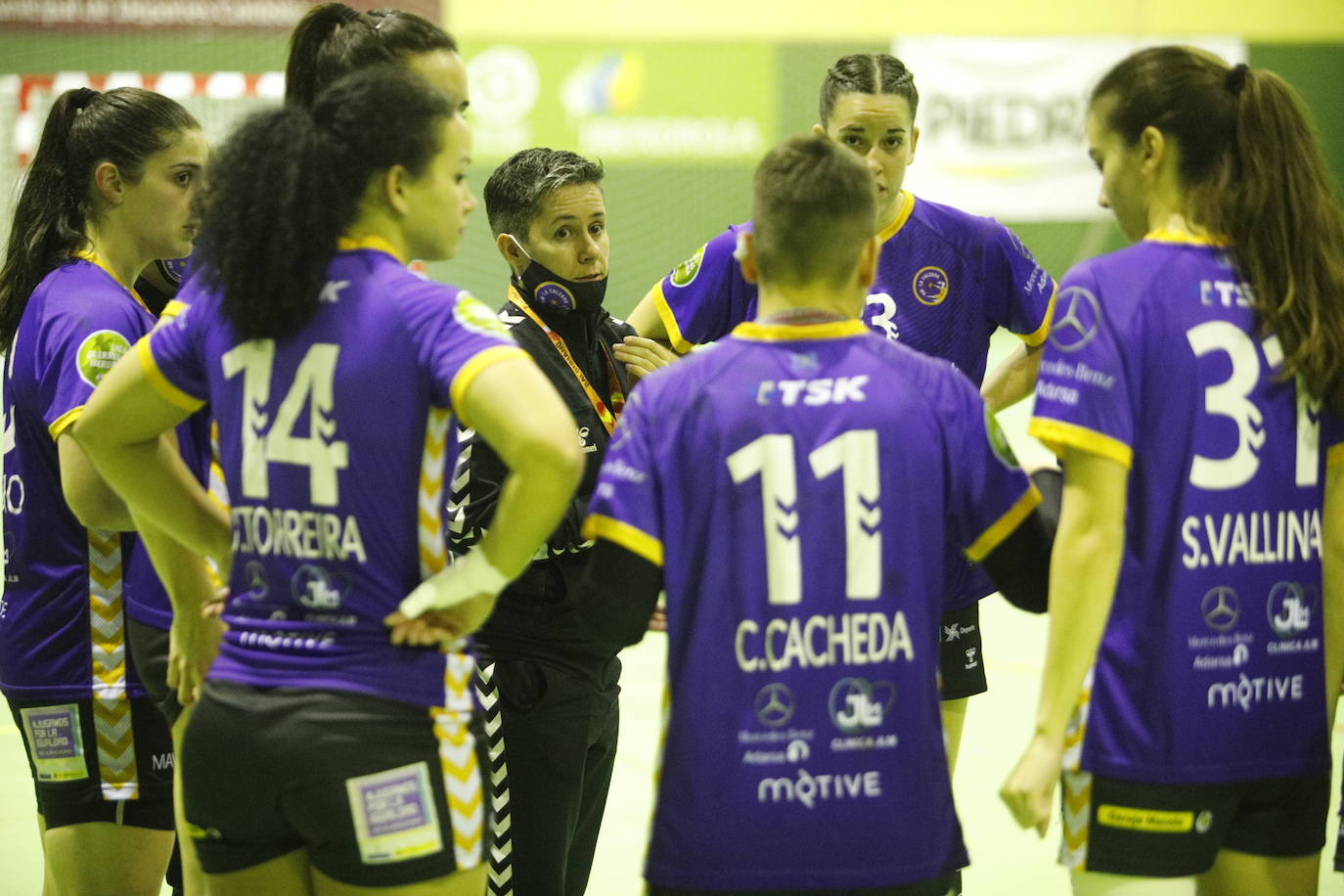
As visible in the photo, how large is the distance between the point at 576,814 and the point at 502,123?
1256 centimetres

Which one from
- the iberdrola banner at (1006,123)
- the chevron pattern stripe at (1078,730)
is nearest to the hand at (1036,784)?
the chevron pattern stripe at (1078,730)

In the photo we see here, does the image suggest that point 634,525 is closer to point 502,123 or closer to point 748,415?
point 748,415

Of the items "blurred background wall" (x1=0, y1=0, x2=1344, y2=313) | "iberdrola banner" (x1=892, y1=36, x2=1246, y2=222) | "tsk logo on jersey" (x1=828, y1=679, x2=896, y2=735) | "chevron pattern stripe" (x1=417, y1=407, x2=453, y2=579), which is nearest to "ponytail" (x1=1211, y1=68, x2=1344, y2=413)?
"tsk logo on jersey" (x1=828, y1=679, x2=896, y2=735)

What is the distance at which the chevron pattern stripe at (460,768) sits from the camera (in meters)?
2.16

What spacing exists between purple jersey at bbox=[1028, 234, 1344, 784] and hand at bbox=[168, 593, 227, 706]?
1.51m

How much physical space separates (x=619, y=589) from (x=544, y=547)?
1033 mm

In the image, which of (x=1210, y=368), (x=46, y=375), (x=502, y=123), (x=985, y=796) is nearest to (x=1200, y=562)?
(x=1210, y=368)

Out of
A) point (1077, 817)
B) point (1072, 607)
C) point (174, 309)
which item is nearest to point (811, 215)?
point (1072, 607)

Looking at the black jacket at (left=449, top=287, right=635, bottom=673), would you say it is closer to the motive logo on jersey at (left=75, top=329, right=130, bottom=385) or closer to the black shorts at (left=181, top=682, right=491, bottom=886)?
the motive logo on jersey at (left=75, top=329, right=130, bottom=385)

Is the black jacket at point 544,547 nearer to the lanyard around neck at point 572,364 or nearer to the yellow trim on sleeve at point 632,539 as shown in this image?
the lanyard around neck at point 572,364

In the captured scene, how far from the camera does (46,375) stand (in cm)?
287

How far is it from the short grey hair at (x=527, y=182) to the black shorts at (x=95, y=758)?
1.33m

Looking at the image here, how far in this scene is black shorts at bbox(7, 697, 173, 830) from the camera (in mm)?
3068

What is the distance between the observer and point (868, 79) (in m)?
3.57
